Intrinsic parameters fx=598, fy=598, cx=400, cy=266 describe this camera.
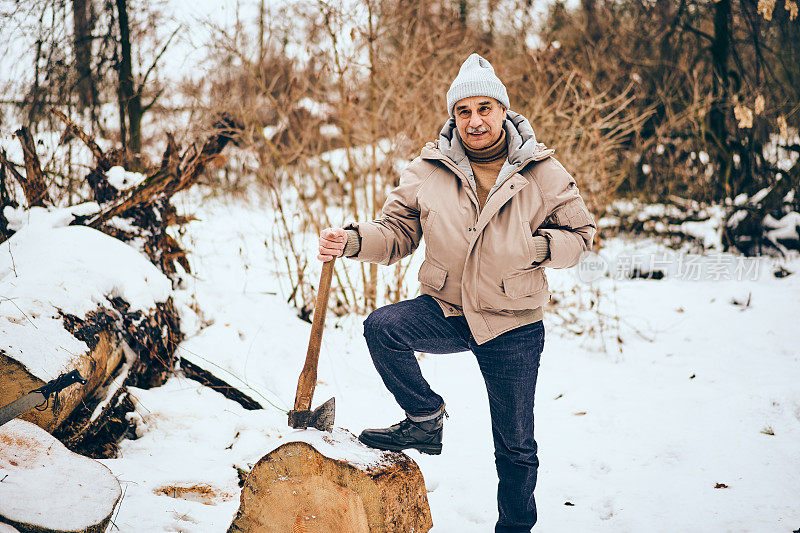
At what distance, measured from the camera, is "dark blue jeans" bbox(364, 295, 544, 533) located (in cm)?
245

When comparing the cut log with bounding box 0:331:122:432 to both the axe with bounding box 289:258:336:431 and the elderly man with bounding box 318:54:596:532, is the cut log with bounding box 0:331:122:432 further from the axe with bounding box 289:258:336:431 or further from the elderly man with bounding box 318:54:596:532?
the elderly man with bounding box 318:54:596:532

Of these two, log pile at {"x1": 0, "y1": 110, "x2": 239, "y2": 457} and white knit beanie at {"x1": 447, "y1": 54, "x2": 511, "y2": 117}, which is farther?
log pile at {"x1": 0, "y1": 110, "x2": 239, "y2": 457}

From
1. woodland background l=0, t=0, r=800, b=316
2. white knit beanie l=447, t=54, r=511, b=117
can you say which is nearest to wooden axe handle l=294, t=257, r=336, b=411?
white knit beanie l=447, t=54, r=511, b=117

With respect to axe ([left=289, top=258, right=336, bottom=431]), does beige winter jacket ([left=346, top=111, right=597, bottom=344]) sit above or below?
above

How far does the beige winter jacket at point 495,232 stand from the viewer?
238cm

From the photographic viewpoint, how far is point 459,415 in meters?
4.27

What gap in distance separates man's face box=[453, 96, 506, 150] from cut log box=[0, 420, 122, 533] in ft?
6.85

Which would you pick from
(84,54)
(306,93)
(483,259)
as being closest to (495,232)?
(483,259)

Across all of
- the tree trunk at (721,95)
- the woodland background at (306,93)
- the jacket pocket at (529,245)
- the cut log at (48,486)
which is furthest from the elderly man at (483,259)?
the tree trunk at (721,95)

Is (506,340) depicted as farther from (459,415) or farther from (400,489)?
(459,415)

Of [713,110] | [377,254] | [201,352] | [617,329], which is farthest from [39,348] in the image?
[713,110]

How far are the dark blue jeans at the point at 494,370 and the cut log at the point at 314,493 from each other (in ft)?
1.16

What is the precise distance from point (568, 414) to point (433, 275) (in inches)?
91.0

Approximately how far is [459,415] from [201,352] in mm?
1892
